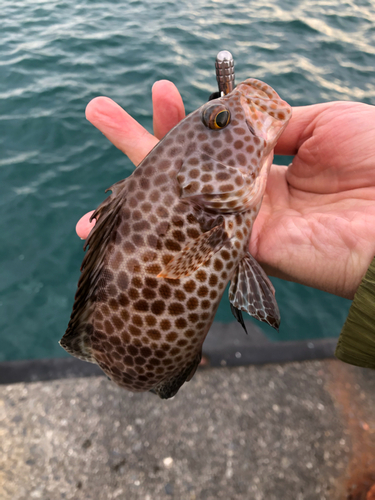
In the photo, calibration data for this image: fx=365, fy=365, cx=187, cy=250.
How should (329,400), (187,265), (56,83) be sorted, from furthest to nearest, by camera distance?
1. (56,83)
2. (329,400)
3. (187,265)

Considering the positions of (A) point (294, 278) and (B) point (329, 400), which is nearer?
(A) point (294, 278)

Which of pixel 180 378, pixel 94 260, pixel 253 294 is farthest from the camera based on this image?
pixel 180 378

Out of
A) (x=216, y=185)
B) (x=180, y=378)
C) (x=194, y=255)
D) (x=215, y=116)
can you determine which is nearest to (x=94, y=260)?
(x=194, y=255)

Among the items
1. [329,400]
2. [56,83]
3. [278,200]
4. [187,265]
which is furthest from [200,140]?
[56,83]

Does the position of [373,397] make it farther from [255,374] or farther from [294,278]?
[294,278]

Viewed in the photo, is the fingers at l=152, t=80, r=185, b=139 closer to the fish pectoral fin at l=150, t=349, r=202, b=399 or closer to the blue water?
the fish pectoral fin at l=150, t=349, r=202, b=399

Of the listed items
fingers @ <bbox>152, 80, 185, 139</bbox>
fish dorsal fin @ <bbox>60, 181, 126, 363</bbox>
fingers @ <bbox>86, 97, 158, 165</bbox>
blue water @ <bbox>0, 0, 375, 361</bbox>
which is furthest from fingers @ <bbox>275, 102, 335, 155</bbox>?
blue water @ <bbox>0, 0, 375, 361</bbox>

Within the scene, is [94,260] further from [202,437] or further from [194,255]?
[202,437]
